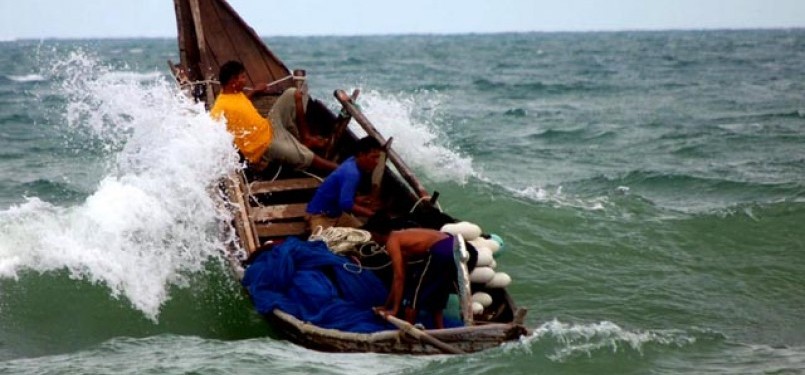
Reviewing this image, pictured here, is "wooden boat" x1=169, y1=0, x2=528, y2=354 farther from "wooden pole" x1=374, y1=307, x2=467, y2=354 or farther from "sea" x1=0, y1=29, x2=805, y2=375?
"sea" x1=0, y1=29, x2=805, y2=375

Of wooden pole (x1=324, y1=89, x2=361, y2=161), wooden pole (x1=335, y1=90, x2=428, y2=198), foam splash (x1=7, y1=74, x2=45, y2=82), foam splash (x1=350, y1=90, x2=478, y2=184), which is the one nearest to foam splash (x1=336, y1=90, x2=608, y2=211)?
foam splash (x1=350, y1=90, x2=478, y2=184)

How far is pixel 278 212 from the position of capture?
9.27m

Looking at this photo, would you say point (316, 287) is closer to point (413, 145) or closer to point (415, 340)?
point (415, 340)

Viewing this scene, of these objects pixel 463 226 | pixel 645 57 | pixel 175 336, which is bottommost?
pixel 175 336

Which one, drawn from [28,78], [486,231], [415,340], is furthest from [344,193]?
[28,78]

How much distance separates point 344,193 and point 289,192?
1.56 m

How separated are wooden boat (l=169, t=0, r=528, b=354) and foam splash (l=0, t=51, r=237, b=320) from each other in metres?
0.31

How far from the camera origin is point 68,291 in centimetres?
955

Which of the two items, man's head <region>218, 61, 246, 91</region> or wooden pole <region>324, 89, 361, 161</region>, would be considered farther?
wooden pole <region>324, 89, 361, 161</region>

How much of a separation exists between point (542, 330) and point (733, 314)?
2.88 metres

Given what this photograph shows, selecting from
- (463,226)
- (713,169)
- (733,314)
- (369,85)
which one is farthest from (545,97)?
(463,226)

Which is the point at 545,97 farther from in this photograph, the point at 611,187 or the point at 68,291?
the point at 68,291

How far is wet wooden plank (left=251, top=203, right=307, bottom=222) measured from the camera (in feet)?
30.2

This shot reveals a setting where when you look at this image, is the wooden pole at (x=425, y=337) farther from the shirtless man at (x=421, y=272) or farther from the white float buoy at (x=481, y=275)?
the white float buoy at (x=481, y=275)
